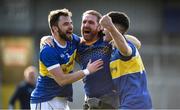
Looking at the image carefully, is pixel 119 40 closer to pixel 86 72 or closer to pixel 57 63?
pixel 86 72

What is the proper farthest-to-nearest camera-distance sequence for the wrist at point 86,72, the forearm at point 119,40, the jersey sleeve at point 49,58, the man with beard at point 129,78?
the jersey sleeve at point 49,58
the wrist at point 86,72
the man with beard at point 129,78
the forearm at point 119,40

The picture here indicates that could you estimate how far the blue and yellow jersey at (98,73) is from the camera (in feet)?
30.2

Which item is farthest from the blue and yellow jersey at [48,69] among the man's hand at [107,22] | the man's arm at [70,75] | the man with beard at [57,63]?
the man's hand at [107,22]

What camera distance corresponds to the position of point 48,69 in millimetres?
9000

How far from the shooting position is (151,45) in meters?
21.2

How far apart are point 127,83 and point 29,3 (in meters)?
13.7

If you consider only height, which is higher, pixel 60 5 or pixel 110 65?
pixel 60 5

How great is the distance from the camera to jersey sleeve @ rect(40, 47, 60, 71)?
8969 millimetres

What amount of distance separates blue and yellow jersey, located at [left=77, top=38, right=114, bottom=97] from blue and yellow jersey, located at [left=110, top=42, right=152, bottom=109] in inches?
36.0

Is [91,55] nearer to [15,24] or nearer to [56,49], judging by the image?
[56,49]

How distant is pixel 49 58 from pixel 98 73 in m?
0.65

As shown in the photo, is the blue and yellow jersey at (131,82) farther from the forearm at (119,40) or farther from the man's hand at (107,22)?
the man's hand at (107,22)

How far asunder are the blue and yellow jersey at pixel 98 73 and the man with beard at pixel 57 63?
0.15 meters

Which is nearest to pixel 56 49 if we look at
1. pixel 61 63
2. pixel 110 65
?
pixel 61 63
